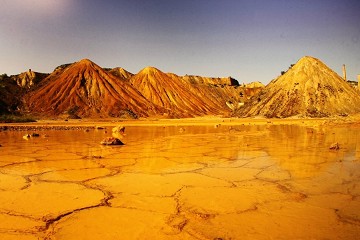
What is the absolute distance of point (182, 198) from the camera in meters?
3.20

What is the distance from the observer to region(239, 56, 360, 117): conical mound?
97.5 feet

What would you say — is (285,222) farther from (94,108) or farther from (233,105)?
(233,105)

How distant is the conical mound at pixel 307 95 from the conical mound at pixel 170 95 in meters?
14.6

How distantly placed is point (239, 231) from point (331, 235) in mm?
667

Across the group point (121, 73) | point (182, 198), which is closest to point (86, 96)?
point (121, 73)

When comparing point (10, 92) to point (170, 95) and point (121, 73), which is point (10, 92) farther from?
point (170, 95)

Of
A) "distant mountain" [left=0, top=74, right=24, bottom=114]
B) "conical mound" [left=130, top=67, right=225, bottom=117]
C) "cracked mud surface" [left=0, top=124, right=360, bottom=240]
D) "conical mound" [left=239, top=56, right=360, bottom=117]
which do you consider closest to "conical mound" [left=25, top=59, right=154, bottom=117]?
"distant mountain" [left=0, top=74, right=24, bottom=114]

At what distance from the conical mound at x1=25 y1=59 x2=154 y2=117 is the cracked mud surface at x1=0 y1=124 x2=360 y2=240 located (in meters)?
32.1

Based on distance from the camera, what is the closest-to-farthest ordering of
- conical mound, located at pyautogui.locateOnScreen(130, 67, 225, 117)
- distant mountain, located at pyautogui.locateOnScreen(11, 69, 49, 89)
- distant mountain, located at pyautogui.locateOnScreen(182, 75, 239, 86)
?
distant mountain, located at pyautogui.locateOnScreen(11, 69, 49, 89)
conical mound, located at pyautogui.locateOnScreen(130, 67, 225, 117)
distant mountain, located at pyautogui.locateOnScreen(182, 75, 239, 86)

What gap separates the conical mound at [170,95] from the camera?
158 ft

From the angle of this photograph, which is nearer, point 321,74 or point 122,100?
point 321,74

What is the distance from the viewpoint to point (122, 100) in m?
40.7

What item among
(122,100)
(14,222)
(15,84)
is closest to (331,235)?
(14,222)

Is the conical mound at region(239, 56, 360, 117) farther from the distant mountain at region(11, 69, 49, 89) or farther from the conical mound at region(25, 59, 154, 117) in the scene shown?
the distant mountain at region(11, 69, 49, 89)
